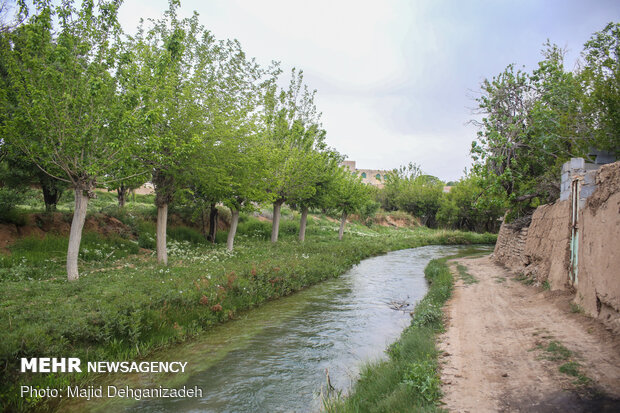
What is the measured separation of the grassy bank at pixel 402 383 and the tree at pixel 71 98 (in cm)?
1026

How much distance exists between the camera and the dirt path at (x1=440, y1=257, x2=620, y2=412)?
5.57 metres

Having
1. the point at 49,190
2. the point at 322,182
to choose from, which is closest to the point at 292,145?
the point at 322,182

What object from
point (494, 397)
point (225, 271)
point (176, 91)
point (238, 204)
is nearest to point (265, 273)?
point (225, 271)

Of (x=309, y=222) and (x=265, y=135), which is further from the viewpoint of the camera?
(x=309, y=222)

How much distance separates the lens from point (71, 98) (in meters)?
11.0

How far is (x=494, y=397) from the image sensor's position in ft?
19.3

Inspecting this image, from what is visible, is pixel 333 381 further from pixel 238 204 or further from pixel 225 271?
pixel 238 204

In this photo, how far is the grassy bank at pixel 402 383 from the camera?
233 inches

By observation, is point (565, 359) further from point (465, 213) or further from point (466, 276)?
point (465, 213)

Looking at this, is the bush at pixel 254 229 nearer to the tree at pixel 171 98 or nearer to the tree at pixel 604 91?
the tree at pixel 171 98

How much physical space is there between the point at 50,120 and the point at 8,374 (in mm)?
8001

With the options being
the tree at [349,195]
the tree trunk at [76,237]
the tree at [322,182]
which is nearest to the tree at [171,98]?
the tree trunk at [76,237]

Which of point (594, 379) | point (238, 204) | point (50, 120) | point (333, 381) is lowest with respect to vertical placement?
point (333, 381)

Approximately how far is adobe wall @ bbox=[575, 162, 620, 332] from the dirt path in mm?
441
